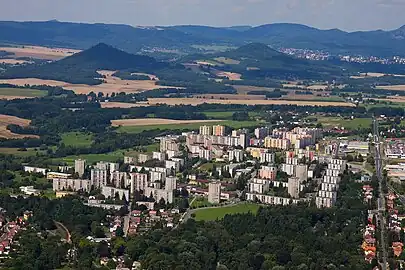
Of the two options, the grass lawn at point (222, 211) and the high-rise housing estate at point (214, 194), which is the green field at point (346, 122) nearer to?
the high-rise housing estate at point (214, 194)

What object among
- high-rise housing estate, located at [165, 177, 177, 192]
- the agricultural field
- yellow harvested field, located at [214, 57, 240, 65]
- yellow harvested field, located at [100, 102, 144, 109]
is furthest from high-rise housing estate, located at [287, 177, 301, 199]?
yellow harvested field, located at [214, 57, 240, 65]

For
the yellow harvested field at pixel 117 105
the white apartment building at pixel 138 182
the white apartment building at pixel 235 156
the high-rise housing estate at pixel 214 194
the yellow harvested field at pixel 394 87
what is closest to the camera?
the high-rise housing estate at pixel 214 194

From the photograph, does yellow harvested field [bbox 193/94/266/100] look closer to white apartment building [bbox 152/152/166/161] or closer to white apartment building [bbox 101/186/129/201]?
white apartment building [bbox 152/152/166/161]

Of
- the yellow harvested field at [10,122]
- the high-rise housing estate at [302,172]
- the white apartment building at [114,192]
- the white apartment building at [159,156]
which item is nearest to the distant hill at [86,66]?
the yellow harvested field at [10,122]

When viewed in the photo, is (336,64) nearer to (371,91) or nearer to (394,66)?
(394,66)

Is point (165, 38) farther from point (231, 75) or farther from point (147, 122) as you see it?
point (147, 122)

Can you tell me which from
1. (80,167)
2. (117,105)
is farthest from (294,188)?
(117,105)
